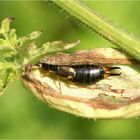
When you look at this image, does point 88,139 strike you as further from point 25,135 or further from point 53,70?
point 53,70

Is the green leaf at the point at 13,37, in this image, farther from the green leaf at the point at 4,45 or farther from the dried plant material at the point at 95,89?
the dried plant material at the point at 95,89

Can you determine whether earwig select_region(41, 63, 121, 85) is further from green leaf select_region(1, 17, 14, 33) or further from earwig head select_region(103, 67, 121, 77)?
green leaf select_region(1, 17, 14, 33)

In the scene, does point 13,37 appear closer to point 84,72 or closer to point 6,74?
point 6,74

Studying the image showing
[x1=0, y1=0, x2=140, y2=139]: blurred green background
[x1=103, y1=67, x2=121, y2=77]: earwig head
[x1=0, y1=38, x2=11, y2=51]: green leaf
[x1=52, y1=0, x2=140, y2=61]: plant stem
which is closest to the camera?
[x1=52, y1=0, x2=140, y2=61]: plant stem

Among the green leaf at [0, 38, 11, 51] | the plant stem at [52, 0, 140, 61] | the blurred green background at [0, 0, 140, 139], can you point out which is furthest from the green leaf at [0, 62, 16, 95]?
the blurred green background at [0, 0, 140, 139]

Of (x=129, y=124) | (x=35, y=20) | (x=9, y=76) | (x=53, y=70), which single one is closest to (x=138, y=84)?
(x=53, y=70)
